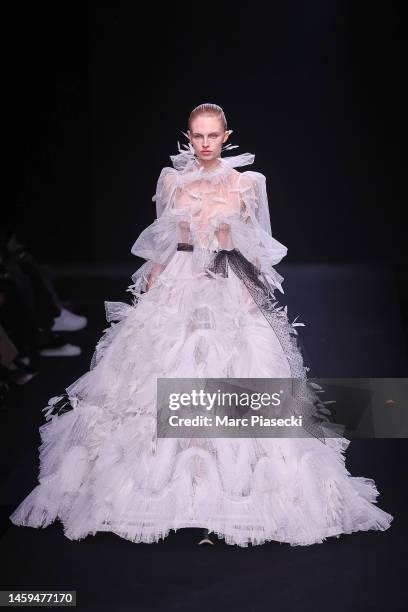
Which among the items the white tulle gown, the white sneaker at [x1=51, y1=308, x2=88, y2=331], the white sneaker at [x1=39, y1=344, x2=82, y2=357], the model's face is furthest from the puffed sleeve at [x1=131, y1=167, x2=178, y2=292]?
the white sneaker at [x1=51, y1=308, x2=88, y2=331]

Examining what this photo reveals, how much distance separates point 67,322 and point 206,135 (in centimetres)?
307

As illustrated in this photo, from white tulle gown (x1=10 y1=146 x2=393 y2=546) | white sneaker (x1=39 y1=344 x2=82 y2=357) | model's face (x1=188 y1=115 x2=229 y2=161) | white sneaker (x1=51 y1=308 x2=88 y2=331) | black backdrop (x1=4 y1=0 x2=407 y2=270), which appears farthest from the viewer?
black backdrop (x1=4 y1=0 x2=407 y2=270)

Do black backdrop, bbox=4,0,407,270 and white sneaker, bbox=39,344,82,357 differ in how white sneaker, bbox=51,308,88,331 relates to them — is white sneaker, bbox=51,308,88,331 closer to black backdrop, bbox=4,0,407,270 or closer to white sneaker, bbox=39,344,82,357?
white sneaker, bbox=39,344,82,357

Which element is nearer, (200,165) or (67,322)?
(200,165)

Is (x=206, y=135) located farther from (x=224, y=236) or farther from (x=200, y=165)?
(x=224, y=236)

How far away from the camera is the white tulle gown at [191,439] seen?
2932 millimetres

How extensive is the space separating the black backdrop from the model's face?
282 cm

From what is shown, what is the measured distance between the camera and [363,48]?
6.53 metres

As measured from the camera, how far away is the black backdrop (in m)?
6.38

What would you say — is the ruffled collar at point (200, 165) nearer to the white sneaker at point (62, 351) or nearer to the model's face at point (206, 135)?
the model's face at point (206, 135)

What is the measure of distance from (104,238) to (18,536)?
4.77 meters

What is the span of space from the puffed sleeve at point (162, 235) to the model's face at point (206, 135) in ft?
0.47

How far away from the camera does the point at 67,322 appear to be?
6020 mm

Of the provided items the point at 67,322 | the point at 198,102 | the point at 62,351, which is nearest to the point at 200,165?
the point at 62,351
